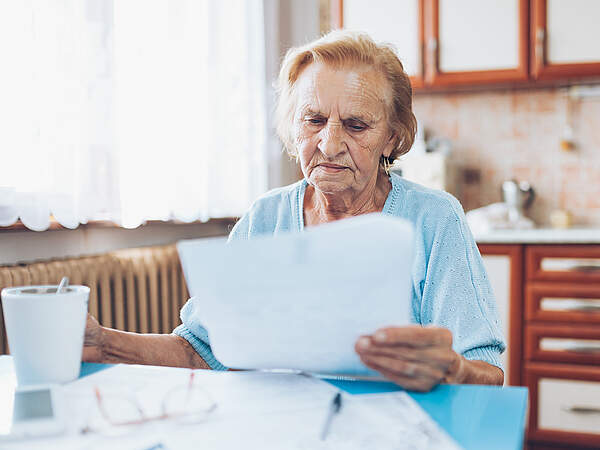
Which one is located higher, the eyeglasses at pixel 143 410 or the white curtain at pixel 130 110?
the white curtain at pixel 130 110

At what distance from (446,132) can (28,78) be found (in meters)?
2.04

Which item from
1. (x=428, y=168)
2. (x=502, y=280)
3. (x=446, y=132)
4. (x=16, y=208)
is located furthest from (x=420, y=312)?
(x=446, y=132)

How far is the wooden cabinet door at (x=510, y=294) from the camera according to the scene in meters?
2.38

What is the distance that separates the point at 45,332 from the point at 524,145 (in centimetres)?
263

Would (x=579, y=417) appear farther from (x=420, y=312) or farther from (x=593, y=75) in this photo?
(x=420, y=312)

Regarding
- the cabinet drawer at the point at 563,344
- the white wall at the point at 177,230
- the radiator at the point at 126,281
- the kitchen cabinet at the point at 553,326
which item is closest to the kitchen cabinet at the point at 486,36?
the white wall at the point at 177,230

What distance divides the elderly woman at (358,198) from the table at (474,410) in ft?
0.55

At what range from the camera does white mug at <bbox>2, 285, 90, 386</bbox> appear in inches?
27.7

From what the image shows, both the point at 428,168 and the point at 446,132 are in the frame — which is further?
the point at 446,132

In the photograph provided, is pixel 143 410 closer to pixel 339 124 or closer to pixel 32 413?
pixel 32 413

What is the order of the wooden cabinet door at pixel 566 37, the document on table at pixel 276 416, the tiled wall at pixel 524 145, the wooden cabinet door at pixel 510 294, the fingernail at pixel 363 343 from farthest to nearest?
the tiled wall at pixel 524 145
the wooden cabinet door at pixel 566 37
the wooden cabinet door at pixel 510 294
the fingernail at pixel 363 343
the document on table at pixel 276 416

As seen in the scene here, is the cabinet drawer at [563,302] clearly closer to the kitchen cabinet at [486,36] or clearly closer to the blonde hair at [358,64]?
the kitchen cabinet at [486,36]

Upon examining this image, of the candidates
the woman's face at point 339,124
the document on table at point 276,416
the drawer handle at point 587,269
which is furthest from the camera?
the drawer handle at point 587,269

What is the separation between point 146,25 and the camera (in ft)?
6.76
